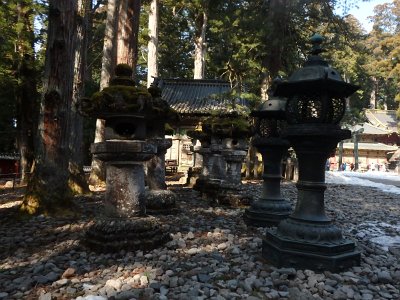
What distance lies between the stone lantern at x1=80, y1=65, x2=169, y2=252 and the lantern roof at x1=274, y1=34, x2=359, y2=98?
1819 mm

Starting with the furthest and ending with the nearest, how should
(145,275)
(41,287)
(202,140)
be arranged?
(202,140)
(145,275)
(41,287)

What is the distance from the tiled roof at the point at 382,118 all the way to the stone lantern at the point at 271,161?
3861 cm

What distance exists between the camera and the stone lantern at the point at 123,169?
4230 millimetres

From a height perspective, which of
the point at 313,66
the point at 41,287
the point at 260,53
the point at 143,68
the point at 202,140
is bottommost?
the point at 41,287

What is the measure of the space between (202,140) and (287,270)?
258 inches

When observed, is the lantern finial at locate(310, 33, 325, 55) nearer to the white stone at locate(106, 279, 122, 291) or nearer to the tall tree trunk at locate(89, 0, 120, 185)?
the white stone at locate(106, 279, 122, 291)

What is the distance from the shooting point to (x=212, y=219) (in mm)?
6191

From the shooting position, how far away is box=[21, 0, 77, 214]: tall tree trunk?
19.9ft

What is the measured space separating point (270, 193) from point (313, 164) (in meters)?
2.03

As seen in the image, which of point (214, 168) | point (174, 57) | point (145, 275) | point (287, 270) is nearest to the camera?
point (145, 275)

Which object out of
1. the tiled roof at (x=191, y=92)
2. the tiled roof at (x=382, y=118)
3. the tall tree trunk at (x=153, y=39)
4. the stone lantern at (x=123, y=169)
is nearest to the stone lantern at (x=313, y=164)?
the stone lantern at (x=123, y=169)

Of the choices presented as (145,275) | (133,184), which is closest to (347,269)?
(145,275)

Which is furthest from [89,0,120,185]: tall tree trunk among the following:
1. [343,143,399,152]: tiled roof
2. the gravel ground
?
[343,143,399,152]: tiled roof

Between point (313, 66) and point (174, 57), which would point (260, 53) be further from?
point (174, 57)
